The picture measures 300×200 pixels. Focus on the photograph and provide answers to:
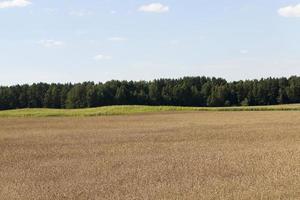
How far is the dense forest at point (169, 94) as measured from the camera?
121m

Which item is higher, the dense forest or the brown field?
the dense forest

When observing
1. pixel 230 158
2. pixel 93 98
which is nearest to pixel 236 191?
pixel 230 158

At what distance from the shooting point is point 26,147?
27000mm

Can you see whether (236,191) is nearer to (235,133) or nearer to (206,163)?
(206,163)

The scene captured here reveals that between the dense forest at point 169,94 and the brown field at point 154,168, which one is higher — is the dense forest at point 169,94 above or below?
above

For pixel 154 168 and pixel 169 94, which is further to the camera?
pixel 169 94

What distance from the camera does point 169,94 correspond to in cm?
12812

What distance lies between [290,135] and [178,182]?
55.3ft

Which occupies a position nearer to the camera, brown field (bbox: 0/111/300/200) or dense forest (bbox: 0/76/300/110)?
brown field (bbox: 0/111/300/200)

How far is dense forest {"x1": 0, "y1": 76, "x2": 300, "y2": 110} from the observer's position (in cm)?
12081

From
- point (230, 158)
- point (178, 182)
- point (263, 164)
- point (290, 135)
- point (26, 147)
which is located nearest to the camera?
point (178, 182)

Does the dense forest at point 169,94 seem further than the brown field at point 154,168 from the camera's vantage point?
Yes

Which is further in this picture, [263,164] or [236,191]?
[263,164]

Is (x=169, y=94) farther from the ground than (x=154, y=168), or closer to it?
farther from the ground
